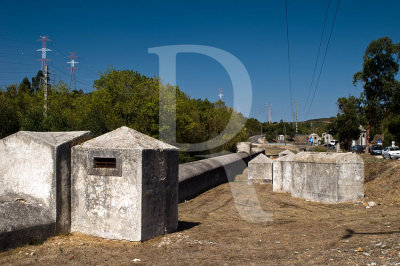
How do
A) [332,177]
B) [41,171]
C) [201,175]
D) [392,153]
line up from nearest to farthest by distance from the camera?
[41,171]
[332,177]
[201,175]
[392,153]

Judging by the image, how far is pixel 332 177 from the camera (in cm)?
1356

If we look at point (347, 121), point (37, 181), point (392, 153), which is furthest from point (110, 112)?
point (347, 121)

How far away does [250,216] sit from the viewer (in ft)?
34.7

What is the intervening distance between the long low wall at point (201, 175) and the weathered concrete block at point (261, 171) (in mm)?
2012

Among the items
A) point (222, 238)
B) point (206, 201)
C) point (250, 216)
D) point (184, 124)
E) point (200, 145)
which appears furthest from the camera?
point (200, 145)

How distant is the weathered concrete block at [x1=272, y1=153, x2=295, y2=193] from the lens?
16.5 metres

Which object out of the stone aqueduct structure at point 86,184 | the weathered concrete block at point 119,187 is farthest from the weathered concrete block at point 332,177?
the weathered concrete block at point 119,187

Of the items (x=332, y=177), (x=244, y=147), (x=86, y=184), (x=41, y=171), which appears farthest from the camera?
(x=244, y=147)

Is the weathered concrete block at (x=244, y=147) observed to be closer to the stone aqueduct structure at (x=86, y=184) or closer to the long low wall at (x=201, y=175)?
the long low wall at (x=201, y=175)

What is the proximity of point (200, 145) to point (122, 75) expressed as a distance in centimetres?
1164

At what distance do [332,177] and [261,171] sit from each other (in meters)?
7.02

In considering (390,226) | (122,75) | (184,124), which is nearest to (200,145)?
(184,124)

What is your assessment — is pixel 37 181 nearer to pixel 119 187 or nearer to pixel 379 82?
pixel 119 187

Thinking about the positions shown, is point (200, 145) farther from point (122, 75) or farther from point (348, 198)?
point (348, 198)
